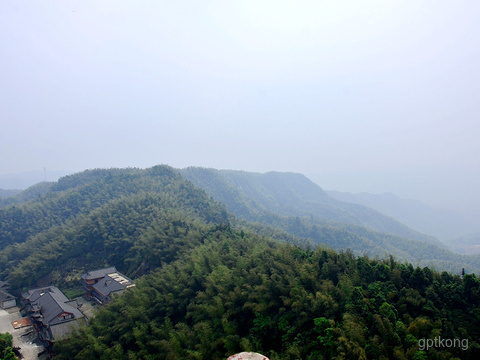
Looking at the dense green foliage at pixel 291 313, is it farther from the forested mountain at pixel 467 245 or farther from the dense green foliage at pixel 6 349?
the forested mountain at pixel 467 245

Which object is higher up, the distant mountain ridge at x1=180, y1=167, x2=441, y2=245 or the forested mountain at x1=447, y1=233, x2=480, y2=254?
the distant mountain ridge at x1=180, y1=167, x2=441, y2=245

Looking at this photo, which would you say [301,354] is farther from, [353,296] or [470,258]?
[470,258]

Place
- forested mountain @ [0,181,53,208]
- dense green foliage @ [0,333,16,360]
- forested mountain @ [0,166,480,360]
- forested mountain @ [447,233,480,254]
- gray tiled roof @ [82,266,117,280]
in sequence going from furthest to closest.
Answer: forested mountain @ [447,233,480,254]
forested mountain @ [0,181,53,208]
gray tiled roof @ [82,266,117,280]
dense green foliage @ [0,333,16,360]
forested mountain @ [0,166,480,360]

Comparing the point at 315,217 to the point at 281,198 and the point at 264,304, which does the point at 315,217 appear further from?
the point at 264,304

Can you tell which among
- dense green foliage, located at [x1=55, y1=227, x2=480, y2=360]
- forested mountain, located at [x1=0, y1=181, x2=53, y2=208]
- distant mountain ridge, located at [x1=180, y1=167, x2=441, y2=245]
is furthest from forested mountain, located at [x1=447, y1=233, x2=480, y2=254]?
forested mountain, located at [x1=0, y1=181, x2=53, y2=208]

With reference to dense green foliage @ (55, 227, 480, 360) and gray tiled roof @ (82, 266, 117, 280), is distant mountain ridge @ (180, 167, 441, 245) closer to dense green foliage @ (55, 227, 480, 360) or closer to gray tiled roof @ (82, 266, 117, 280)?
gray tiled roof @ (82, 266, 117, 280)

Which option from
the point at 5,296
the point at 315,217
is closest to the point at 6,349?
the point at 5,296

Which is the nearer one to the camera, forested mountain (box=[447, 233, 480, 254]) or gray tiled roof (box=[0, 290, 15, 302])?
gray tiled roof (box=[0, 290, 15, 302])
